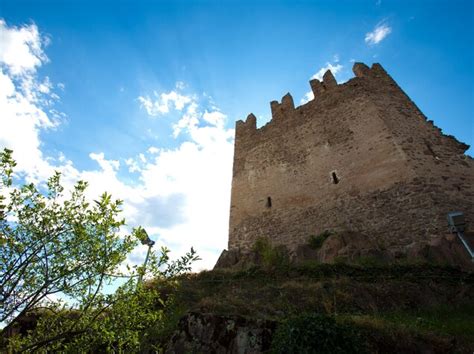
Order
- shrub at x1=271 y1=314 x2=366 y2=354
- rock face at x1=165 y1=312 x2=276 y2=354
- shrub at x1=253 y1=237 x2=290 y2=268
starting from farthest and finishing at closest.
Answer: shrub at x1=253 y1=237 x2=290 y2=268 < rock face at x1=165 y1=312 x2=276 y2=354 < shrub at x1=271 y1=314 x2=366 y2=354

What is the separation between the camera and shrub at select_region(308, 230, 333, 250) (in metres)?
11.1

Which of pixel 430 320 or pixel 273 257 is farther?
pixel 273 257

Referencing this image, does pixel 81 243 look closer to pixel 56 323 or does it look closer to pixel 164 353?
pixel 56 323

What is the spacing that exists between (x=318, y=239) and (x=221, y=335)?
7217mm

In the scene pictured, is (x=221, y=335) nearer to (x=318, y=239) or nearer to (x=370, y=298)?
(x=370, y=298)

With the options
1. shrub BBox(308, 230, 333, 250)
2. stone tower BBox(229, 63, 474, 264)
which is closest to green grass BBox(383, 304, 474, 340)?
stone tower BBox(229, 63, 474, 264)

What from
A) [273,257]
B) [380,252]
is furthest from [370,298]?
[273,257]

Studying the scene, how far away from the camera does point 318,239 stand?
1130 cm

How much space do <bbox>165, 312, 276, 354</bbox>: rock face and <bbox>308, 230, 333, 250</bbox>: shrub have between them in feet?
21.3

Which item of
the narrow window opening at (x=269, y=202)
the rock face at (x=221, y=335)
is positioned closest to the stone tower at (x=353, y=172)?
the narrow window opening at (x=269, y=202)

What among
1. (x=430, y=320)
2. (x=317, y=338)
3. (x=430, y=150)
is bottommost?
(x=317, y=338)

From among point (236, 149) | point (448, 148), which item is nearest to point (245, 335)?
point (448, 148)

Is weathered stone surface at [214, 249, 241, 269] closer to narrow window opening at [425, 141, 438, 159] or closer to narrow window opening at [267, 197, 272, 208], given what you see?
narrow window opening at [267, 197, 272, 208]

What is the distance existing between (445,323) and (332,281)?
2522mm
